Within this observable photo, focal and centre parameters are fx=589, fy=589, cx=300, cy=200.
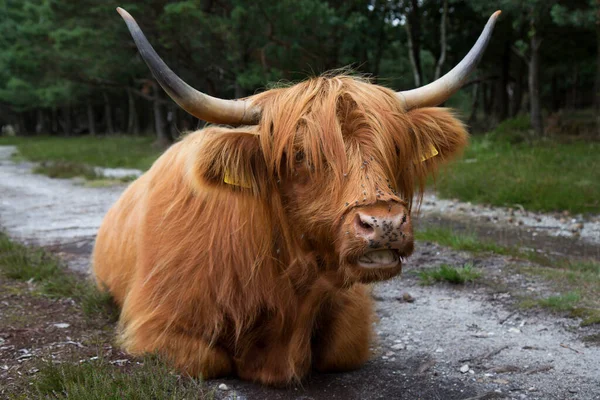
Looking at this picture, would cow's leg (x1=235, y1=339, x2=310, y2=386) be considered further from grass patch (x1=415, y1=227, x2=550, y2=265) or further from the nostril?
grass patch (x1=415, y1=227, x2=550, y2=265)

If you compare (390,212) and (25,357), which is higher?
(390,212)

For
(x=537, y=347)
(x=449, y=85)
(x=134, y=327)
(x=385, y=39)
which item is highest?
(x=385, y=39)

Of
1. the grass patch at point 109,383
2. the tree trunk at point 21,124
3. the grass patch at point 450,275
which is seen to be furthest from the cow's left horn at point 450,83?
the tree trunk at point 21,124

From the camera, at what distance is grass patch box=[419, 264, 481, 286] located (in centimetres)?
459

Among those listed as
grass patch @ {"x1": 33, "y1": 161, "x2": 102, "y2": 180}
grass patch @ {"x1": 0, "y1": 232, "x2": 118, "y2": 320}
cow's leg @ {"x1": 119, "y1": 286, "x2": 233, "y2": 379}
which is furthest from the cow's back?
grass patch @ {"x1": 33, "y1": 161, "x2": 102, "y2": 180}

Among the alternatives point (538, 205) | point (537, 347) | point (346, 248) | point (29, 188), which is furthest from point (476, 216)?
point (29, 188)

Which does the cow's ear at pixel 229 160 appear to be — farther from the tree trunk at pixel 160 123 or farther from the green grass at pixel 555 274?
the tree trunk at pixel 160 123

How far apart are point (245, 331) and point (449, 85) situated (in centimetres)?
149

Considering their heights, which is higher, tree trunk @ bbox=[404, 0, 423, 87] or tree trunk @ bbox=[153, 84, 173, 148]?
tree trunk @ bbox=[404, 0, 423, 87]

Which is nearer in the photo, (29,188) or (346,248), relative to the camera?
(346,248)

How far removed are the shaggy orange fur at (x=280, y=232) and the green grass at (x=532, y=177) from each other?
17.1ft

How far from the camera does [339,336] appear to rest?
298cm

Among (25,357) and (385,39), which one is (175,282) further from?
(385,39)

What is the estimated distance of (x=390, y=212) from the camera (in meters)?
2.09
